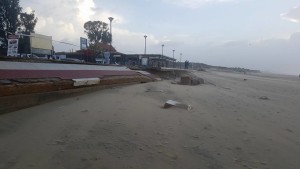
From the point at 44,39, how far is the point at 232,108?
14.6 meters

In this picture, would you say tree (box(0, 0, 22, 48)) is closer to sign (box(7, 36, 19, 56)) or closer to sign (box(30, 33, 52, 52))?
sign (box(30, 33, 52, 52))

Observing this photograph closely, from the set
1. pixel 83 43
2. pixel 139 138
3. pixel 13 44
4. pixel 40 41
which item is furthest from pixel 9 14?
pixel 139 138

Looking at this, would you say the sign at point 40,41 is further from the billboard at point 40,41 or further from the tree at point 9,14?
the tree at point 9,14

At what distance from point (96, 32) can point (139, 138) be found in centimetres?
6979

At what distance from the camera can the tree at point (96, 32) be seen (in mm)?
71562

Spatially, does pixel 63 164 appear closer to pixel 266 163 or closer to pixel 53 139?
pixel 53 139

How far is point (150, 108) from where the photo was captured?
666cm

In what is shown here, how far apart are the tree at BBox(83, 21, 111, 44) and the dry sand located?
66.3 m

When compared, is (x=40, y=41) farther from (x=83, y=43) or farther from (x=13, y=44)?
(x=83, y=43)

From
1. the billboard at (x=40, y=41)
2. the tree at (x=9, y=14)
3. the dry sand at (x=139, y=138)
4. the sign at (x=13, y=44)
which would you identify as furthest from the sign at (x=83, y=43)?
the dry sand at (x=139, y=138)

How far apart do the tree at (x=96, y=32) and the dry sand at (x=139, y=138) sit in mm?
66336

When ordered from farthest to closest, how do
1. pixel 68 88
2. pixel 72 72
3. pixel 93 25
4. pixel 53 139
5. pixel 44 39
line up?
1. pixel 93 25
2. pixel 44 39
3. pixel 72 72
4. pixel 68 88
5. pixel 53 139

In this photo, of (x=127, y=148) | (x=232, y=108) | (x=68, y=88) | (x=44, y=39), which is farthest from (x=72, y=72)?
(x=44, y=39)

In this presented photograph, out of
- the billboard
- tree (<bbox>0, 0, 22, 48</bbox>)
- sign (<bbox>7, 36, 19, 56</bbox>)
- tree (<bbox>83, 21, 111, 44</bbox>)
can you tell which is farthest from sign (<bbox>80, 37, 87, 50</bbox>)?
tree (<bbox>83, 21, 111, 44</bbox>)
